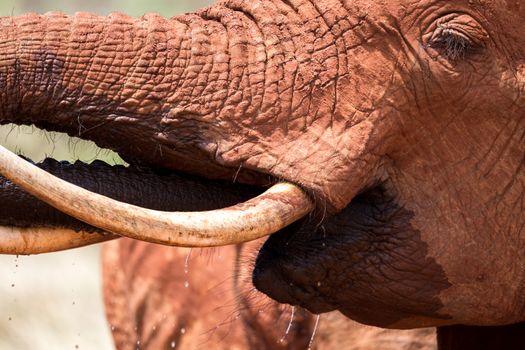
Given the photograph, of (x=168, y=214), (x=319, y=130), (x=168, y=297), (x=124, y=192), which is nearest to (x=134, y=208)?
(x=168, y=214)

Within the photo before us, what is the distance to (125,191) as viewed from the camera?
2.69 m

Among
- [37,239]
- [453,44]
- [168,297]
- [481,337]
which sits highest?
[453,44]

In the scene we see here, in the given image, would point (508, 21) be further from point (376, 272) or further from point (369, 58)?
point (376, 272)

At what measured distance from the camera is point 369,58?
9.23 ft

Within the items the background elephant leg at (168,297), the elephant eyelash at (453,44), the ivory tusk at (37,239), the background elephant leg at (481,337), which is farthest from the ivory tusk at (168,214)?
the background elephant leg at (168,297)

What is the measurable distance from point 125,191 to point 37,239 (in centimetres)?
19

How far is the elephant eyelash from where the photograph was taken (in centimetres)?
282

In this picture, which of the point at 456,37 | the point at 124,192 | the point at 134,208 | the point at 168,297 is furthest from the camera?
the point at 168,297

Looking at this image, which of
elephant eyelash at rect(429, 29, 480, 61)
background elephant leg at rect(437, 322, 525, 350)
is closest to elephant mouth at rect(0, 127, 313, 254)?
elephant eyelash at rect(429, 29, 480, 61)

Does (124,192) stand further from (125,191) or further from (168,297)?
(168,297)

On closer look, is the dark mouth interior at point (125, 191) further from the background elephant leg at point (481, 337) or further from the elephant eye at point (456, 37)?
the background elephant leg at point (481, 337)

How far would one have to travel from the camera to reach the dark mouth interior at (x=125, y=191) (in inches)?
104

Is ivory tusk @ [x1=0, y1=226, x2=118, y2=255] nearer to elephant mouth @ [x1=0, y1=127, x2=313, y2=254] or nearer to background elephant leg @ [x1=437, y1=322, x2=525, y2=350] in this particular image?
elephant mouth @ [x1=0, y1=127, x2=313, y2=254]

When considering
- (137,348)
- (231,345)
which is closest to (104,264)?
(137,348)
